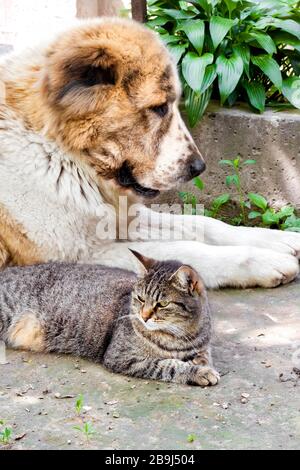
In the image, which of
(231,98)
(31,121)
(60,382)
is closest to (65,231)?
(31,121)

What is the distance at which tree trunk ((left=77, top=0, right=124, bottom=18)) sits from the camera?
307 inches

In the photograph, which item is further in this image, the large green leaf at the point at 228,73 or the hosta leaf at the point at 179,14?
the hosta leaf at the point at 179,14

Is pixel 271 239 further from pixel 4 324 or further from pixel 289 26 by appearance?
pixel 289 26

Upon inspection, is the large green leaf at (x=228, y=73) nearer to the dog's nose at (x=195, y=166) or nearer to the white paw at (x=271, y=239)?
the white paw at (x=271, y=239)

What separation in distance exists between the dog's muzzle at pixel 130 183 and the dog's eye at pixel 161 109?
35 cm

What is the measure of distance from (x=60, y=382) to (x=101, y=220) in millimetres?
1304

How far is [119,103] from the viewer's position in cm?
453

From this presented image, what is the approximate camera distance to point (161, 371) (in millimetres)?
3783

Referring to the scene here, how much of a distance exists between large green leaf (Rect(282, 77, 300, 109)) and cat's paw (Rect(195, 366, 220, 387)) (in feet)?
10.2

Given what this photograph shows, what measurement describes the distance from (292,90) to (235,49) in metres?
0.55

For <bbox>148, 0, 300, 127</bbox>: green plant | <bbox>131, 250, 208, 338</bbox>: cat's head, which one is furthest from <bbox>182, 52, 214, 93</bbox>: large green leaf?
<bbox>131, 250, 208, 338</bbox>: cat's head

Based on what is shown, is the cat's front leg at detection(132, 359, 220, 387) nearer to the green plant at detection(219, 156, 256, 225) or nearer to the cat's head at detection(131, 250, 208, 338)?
the cat's head at detection(131, 250, 208, 338)

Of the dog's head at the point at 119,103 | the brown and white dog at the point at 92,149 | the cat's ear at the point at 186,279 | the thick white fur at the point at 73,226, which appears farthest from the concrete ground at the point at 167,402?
the dog's head at the point at 119,103

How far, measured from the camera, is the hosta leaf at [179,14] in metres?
6.59
